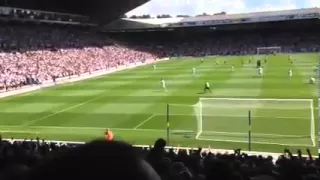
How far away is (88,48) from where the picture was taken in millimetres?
80312

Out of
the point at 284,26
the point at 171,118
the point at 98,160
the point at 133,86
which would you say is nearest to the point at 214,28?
the point at 284,26

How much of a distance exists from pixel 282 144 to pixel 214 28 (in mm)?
90450

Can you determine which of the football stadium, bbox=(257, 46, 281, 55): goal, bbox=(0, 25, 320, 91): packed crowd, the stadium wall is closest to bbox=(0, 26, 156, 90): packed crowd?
bbox=(0, 25, 320, 91): packed crowd

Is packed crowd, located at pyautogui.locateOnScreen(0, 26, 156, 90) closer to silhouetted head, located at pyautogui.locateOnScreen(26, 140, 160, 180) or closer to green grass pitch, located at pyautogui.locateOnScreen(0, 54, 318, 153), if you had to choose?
green grass pitch, located at pyautogui.locateOnScreen(0, 54, 318, 153)

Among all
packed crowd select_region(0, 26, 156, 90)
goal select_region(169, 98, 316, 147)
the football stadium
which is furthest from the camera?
packed crowd select_region(0, 26, 156, 90)

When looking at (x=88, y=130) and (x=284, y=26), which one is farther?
(x=284, y=26)

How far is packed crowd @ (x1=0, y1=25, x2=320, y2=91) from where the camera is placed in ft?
174

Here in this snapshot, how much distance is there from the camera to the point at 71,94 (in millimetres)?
39344

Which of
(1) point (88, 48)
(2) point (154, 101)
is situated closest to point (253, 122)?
(2) point (154, 101)

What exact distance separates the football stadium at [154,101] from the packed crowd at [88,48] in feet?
Answer: 1.04

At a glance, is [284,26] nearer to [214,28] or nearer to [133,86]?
[214,28]

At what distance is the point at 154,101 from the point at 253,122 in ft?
34.8

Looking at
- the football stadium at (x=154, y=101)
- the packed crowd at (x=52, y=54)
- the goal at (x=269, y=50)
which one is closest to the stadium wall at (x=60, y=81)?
the football stadium at (x=154, y=101)

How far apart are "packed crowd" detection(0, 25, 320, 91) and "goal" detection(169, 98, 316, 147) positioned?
80.5 feet
